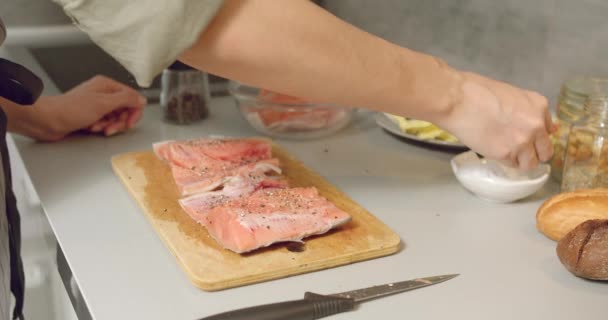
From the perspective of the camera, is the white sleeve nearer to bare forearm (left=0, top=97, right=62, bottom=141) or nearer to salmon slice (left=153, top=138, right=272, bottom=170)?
salmon slice (left=153, top=138, right=272, bottom=170)

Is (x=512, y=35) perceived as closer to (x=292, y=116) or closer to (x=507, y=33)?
(x=507, y=33)

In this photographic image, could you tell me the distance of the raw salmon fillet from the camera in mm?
948

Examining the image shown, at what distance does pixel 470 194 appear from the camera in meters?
1.00

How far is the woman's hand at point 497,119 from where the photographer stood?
2.87 feet

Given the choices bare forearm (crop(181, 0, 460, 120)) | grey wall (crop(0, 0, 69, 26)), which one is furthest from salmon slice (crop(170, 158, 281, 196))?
grey wall (crop(0, 0, 69, 26))

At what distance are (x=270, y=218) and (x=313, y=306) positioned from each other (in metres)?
0.16

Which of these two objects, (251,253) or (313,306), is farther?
(251,253)

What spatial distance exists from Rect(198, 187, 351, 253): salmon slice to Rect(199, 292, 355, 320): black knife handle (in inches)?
4.2

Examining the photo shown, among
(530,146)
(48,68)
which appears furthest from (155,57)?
(48,68)

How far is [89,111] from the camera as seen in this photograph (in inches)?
45.4

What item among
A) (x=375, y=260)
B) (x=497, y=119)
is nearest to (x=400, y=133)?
(x=497, y=119)

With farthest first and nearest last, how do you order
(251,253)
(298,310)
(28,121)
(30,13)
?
(30,13)
(28,121)
(251,253)
(298,310)

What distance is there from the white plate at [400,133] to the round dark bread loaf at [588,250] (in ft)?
1.24

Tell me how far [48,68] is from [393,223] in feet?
3.16
